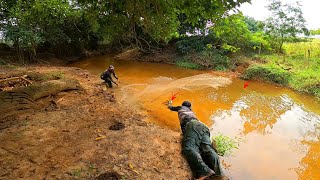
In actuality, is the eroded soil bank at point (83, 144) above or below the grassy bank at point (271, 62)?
below

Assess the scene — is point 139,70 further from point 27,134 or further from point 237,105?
point 27,134

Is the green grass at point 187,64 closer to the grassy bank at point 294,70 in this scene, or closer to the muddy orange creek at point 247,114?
the muddy orange creek at point 247,114

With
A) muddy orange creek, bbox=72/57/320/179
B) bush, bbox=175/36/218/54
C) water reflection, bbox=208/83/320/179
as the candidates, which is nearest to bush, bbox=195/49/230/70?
bush, bbox=175/36/218/54

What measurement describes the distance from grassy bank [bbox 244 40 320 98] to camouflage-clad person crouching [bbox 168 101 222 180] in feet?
26.4

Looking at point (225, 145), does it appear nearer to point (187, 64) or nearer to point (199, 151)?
point (199, 151)

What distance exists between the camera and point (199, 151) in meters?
5.88

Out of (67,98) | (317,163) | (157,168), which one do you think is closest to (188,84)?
(67,98)

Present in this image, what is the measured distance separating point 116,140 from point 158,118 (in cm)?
247

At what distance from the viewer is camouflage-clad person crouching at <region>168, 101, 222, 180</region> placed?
211 inches

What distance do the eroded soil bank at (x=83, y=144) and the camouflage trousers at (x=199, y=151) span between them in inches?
7.4

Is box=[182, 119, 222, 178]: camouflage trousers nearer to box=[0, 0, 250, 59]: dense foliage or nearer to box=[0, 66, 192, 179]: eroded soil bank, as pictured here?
box=[0, 66, 192, 179]: eroded soil bank

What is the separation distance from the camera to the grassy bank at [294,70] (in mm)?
12250

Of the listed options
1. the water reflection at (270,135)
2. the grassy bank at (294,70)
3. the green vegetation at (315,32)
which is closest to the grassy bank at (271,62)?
the grassy bank at (294,70)

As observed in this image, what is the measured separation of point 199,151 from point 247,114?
4.57 m
